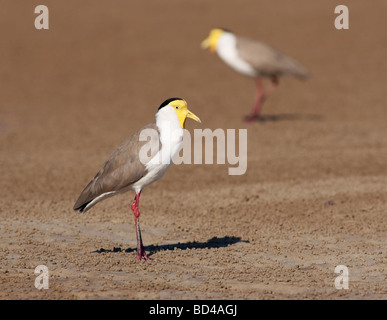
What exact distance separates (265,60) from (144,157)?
28.0 feet

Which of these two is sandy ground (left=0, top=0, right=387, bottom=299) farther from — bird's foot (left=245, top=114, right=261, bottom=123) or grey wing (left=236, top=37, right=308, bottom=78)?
grey wing (left=236, top=37, right=308, bottom=78)

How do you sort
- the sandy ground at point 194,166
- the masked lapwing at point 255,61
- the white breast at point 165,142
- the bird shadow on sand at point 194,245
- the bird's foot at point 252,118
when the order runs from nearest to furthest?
the sandy ground at point 194,166 < the white breast at point 165,142 < the bird shadow on sand at point 194,245 < the bird's foot at point 252,118 < the masked lapwing at point 255,61

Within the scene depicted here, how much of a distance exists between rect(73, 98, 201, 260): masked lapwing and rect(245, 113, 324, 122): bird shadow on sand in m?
8.02

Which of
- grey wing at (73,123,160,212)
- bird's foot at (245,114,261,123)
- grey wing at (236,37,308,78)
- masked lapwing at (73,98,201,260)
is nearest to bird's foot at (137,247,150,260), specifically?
masked lapwing at (73,98,201,260)

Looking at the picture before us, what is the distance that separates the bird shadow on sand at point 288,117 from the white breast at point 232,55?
2.88 feet

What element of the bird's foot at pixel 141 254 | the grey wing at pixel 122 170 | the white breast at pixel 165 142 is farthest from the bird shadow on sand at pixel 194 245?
the white breast at pixel 165 142

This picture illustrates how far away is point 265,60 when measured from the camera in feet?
49.2

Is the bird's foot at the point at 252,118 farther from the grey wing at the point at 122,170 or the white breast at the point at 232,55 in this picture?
the grey wing at the point at 122,170

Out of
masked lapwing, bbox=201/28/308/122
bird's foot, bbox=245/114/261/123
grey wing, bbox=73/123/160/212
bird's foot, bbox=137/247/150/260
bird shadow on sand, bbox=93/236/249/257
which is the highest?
masked lapwing, bbox=201/28/308/122

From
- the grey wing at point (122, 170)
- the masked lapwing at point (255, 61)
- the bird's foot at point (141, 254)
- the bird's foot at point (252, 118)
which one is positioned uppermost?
the masked lapwing at point (255, 61)

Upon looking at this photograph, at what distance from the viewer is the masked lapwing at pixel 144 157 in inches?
268

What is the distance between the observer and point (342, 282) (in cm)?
629

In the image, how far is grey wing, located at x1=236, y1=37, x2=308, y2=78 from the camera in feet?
49.1

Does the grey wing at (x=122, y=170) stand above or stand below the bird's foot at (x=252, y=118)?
below
